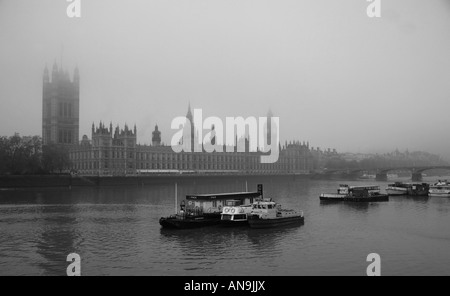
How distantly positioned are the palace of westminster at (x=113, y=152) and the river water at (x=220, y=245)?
25.6 metres

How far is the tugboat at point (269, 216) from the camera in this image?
45.0ft

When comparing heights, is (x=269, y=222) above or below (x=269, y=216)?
below

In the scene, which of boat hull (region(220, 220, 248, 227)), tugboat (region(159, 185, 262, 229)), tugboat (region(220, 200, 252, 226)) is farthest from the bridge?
boat hull (region(220, 220, 248, 227))

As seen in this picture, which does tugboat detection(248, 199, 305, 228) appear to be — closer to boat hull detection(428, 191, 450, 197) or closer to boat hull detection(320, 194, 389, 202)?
boat hull detection(320, 194, 389, 202)

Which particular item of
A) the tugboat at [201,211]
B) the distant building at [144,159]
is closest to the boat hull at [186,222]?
the tugboat at [201,211]

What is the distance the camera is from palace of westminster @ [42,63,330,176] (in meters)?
43.4

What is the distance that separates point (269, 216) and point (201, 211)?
2091 millimetres

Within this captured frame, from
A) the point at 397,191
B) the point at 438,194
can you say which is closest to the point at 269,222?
the point at 438,194

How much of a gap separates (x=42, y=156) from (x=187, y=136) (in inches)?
840

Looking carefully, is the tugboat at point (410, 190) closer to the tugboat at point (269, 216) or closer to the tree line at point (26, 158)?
the tugboat at point (269, 216)

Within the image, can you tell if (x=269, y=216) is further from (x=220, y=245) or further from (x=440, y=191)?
(x=440, y=191)

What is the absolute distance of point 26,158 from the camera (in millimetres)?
33312

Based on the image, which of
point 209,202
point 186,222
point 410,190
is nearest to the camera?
point 186,222
